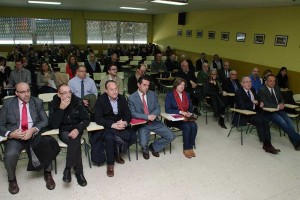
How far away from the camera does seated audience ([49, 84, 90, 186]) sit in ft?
10.4

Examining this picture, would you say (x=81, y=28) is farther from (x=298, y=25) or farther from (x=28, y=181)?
(x=28, y=181)

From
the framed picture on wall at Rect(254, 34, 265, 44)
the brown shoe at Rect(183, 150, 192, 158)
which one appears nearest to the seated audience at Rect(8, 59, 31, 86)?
the brown shoe at Rect(183, 150, 192, 158)

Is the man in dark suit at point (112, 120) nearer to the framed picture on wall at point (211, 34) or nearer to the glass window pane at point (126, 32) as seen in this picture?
the framed picture on wall at point (211, 34)

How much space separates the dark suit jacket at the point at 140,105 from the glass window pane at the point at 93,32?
1066 cm

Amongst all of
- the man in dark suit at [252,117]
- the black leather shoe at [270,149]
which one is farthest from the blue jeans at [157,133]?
the black leather shoe at [270,149]

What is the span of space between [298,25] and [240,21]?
229 centimetres

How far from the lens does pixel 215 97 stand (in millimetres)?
5473

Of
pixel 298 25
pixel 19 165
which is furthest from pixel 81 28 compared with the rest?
pixel 19 165

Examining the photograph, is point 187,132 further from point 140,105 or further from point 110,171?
point 110,171

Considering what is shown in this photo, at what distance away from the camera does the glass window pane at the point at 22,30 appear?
12344 millimetres

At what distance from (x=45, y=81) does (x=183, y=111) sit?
325 cm

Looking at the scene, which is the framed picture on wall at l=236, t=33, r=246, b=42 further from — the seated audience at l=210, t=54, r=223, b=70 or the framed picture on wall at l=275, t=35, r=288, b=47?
the framed picture on wall at l=275, t=35, r=288, b=47

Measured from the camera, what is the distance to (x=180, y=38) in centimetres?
1271

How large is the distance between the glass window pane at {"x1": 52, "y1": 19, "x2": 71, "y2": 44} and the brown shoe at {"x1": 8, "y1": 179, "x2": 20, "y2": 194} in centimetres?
1128
